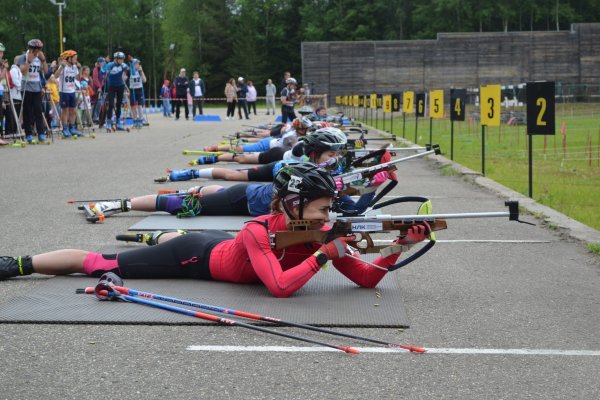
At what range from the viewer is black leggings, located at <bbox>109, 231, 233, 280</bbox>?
658 centimetres

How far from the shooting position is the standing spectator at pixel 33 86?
68.5 feet

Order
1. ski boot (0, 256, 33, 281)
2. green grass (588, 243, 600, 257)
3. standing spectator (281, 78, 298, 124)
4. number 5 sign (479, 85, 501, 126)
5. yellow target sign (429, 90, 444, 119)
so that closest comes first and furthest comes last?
ski boot (0, 256, 33, 281), green grass (588, 243, 600, 257), number 5 sign (479, 85, 501, 126), yellow target sign (429, 90, 444, 119), standing spectator (281, 78, 298, 124)

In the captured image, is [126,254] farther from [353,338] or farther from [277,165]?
[277,165]

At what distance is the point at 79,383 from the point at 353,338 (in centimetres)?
160

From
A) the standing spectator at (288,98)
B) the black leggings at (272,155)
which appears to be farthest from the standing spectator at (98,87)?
the black leggings at (272,155)

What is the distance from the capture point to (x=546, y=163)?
64.0 ft

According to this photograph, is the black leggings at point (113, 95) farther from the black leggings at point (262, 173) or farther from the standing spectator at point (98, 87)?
the black leggings at point (262, 173)

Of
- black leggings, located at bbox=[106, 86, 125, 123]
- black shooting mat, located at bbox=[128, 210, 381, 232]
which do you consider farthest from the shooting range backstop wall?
black shooting mat, located at bbox=[128, 210, 381, 232]

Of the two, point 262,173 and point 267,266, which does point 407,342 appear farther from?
point 262,173

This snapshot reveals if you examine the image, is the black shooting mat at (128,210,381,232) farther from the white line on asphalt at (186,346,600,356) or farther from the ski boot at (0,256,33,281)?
the white line on asphalt at (186,346,600,356)

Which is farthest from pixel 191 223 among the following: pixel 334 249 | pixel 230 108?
pixel 230 108

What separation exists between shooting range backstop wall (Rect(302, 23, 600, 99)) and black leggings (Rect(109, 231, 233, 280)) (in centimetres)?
5781

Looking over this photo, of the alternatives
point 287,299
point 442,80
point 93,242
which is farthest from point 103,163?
point 442,80

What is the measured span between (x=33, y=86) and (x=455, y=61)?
47.3 m
